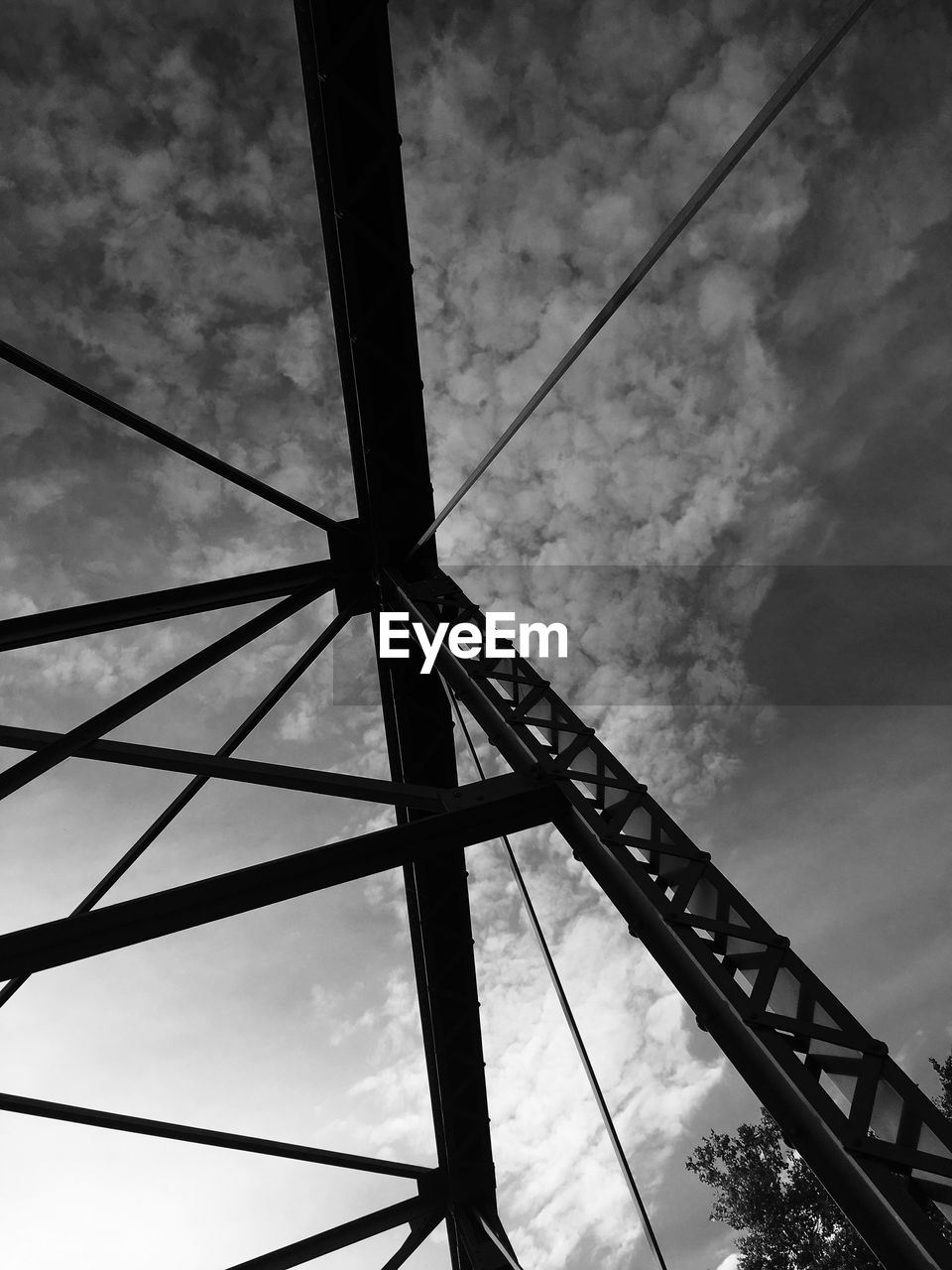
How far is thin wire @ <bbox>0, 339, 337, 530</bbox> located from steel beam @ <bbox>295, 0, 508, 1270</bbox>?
4.49ft

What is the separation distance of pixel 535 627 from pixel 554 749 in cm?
657

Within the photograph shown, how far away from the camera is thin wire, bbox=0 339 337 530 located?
7719 mm

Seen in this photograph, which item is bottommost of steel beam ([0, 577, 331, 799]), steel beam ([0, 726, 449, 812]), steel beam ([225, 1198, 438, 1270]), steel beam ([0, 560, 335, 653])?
steel beam ([225, 1198, 438, 1270])

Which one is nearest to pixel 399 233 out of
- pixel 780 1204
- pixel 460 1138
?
pixel 460 1138

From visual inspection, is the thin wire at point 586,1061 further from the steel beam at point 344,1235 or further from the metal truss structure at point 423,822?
the steel beam at point 344,1235

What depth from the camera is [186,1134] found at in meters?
7.86

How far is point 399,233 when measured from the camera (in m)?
8.84

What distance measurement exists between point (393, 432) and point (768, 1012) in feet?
24.9

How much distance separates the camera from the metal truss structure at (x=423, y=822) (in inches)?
161

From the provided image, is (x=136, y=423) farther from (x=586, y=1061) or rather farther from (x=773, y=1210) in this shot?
(x=773, y=1210)

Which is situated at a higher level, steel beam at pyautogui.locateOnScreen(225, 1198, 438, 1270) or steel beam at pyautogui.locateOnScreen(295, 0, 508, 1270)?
steel beam at pyautogui.locateOnScreen(295, 0, 508, 1270)

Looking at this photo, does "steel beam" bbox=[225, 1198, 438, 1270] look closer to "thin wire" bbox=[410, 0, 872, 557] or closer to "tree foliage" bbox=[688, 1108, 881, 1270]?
"thin wire" bbox=[410, 0, 872, 557]

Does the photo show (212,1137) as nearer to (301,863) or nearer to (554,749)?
(301,863)

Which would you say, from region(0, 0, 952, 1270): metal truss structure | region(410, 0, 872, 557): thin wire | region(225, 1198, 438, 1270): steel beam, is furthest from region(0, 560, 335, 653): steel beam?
region(225, 1198, 438, 1270): steel beam
